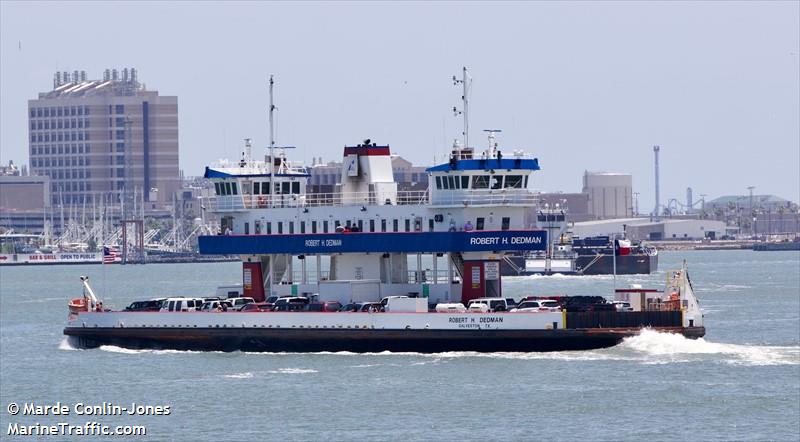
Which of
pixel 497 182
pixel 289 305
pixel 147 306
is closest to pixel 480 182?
pixel 497 182

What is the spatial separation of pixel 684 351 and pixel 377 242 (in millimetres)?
13265

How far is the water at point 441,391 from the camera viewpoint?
164 ft

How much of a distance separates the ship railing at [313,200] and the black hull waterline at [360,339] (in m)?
6.46

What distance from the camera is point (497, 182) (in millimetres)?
68875

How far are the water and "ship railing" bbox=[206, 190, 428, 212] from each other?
7381 millimetres

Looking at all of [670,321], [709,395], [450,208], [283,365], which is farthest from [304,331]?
[709,395]

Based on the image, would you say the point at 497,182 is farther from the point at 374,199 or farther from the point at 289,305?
the point at 289,305

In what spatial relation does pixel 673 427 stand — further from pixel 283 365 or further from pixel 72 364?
pixel 72 364

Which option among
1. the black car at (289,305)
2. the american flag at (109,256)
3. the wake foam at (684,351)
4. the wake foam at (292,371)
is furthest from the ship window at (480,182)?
the american flag at (109,256)

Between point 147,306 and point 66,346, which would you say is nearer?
point 147,306

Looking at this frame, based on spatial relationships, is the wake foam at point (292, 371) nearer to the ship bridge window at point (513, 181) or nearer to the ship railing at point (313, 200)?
the ship railing at point (313, 200)

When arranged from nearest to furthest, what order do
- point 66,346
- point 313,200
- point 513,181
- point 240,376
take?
1. point 240,376
2. point 513,181
3. point 313,200
4. point 66,346

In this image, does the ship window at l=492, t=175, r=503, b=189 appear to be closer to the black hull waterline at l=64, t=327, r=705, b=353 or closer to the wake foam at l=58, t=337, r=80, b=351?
the black hull waterline at l=64, t=327, r=705, b=353

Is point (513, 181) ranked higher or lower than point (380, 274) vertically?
higher
